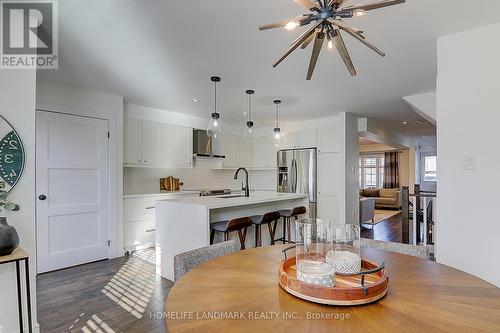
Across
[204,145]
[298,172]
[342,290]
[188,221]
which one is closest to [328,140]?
[298,172]

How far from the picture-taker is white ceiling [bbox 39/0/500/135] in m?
1.96

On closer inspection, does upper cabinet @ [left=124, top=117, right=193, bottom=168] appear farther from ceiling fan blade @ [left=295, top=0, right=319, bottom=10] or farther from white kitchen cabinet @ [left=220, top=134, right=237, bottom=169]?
ceiling fan blade @ [left=295, top=0, right=319, bottom=10]

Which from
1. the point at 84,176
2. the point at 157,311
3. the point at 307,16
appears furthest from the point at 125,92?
the point at 307,16

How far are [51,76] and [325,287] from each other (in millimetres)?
3746

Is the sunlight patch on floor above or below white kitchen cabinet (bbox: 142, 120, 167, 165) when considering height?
below

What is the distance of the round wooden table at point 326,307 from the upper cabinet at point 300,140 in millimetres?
4594

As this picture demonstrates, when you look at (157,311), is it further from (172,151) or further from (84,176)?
(172,151)

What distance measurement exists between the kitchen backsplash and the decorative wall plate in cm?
275

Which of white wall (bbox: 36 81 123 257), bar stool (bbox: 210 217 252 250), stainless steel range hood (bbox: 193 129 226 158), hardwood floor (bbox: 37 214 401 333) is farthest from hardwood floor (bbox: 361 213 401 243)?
white wall (bbox: 36 81 123 257)

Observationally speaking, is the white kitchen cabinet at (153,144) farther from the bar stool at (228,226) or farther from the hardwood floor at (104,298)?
the bar stool at (228,226)

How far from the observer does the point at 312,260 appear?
1261 millimetres

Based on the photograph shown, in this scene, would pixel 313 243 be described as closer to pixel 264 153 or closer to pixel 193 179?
pixel 193 179

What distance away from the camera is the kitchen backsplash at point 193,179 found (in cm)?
472

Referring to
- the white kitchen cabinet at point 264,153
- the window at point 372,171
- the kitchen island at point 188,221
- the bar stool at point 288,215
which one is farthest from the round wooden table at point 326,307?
the window at point 372,171
